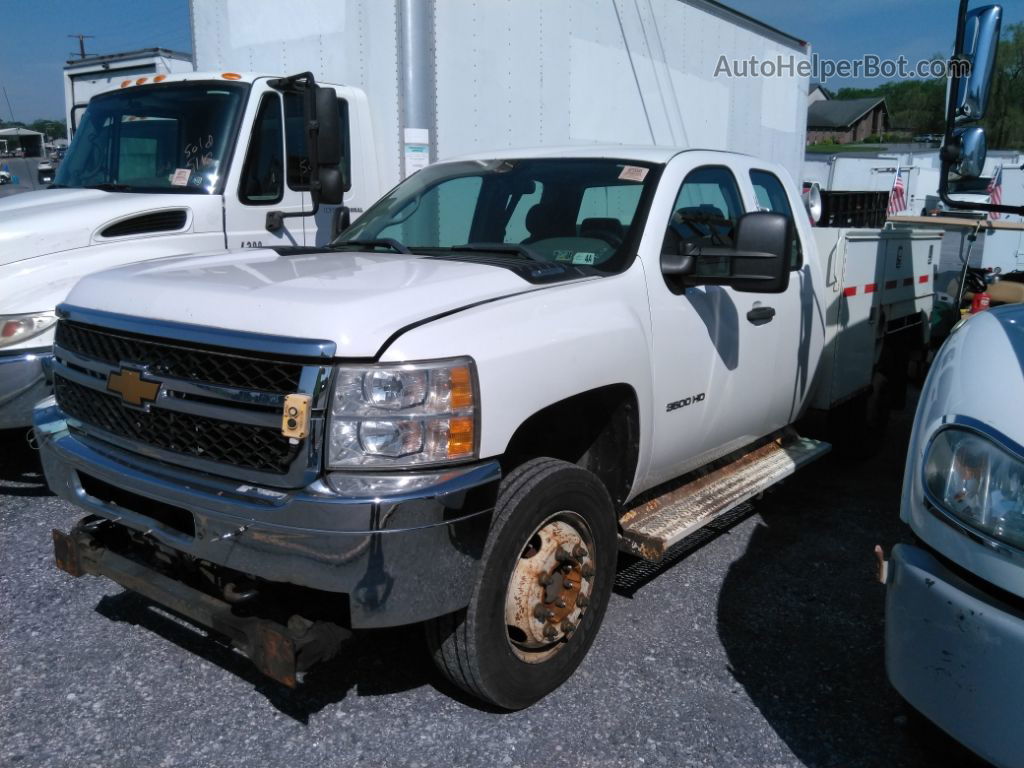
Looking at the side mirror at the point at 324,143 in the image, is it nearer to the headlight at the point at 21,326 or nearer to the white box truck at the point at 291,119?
the white box truck at the point at 291,119

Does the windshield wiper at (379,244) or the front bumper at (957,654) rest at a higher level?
the windshield wiper at (379,244)

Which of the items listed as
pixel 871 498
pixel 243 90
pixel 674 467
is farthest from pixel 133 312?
pixel 871 498

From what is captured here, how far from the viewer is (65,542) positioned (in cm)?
312

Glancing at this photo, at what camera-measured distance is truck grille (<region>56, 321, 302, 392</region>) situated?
8.36 ft

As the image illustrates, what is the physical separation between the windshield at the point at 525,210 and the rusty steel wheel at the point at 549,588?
1070 millimetres

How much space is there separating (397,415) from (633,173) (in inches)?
74.5

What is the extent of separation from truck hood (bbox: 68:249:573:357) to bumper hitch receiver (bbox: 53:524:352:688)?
0.85 m

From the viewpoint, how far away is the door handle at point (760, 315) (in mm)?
4117

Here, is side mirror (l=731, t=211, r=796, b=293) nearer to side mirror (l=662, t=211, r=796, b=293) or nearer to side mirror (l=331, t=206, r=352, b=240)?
side mirror (l=662, t=211, r=796, b=293)

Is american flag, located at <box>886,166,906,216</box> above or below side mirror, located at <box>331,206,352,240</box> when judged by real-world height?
below

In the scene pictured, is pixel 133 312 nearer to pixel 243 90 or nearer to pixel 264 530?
pixel 264 530

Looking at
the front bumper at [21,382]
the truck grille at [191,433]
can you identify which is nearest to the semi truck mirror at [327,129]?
the front bumper at [21,382]

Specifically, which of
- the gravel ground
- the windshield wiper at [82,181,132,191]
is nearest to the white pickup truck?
the gravel ground

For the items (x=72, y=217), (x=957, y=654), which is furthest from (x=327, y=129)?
(x=957, y=654)
